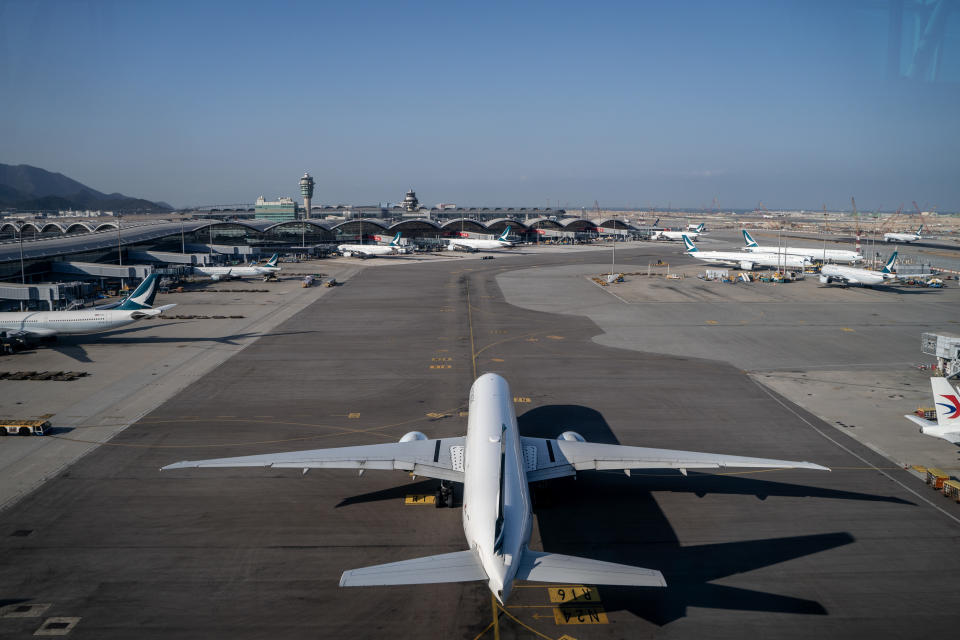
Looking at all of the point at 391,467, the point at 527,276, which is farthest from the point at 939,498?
the point at 527,276

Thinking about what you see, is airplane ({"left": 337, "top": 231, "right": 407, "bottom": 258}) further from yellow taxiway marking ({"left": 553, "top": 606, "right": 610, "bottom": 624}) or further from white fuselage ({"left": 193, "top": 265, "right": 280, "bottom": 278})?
yellow taxiway marking ({"left": 553, "top": 606, "right": 610, "bottom": 624})

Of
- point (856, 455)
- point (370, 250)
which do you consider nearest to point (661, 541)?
point (856, 455)

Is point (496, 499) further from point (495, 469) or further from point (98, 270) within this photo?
point (98, 270)

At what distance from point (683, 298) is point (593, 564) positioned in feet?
237

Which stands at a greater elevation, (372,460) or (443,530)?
(372,460)

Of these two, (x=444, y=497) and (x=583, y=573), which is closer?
(x=583, y=573)

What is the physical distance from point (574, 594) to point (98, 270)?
86.4 meters

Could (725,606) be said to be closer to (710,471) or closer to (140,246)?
(710,471)

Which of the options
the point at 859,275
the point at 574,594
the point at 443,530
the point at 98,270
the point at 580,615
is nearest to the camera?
the point at 580,615

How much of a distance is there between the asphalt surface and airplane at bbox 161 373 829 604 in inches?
81.8

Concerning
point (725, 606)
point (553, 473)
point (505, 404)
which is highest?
point (505, 404)

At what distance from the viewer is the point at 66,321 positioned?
50.3 meters

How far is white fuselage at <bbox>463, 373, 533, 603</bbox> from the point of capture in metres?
16.0

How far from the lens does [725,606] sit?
18.6 meters
